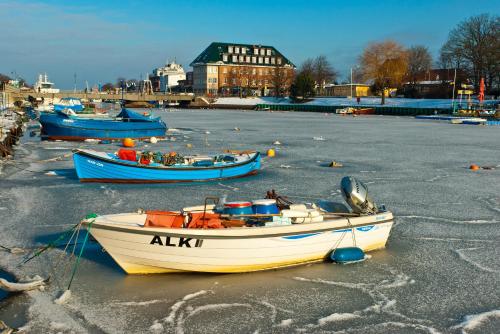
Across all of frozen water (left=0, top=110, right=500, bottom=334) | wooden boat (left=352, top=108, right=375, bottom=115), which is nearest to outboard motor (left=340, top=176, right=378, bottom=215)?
frozen water (left=0, top=110, right=500, bottom=334)

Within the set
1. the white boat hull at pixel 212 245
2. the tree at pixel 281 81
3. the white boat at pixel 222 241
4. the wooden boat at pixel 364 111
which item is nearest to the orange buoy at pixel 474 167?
Answer: the white boat at pixel 222 241

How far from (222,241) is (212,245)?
21 centimetres

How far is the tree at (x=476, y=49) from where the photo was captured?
85500mm

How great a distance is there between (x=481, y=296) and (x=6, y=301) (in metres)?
8.89

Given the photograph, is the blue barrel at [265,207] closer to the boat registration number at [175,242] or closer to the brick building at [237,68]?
the boat registration number at [175,242]

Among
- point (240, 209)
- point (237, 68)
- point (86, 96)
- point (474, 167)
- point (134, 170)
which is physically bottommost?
point (474, 167)

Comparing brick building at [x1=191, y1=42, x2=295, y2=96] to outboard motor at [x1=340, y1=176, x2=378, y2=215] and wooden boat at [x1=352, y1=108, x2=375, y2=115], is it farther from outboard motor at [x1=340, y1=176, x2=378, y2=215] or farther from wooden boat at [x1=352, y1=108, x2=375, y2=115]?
outboard motor at [x1=340, y1=176, x2=378, y2=215]

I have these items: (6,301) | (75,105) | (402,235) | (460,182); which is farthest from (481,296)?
(75,105)

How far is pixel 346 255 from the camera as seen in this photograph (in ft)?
35.4

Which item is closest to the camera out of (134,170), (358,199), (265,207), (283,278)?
→ (283,278)

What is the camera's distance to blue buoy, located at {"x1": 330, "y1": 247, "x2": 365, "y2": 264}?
35.3ft

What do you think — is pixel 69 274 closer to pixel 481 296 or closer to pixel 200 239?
pixel 200 239

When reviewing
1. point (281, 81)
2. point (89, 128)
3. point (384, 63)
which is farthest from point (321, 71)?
point (89, 128)

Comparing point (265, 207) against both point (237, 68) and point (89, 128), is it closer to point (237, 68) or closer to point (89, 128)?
point (89, 128)
